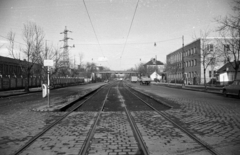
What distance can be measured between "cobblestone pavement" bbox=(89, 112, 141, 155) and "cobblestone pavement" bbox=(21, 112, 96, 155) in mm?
376

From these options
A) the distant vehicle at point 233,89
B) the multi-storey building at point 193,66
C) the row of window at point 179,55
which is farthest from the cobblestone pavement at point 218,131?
the row of window at point 179,55

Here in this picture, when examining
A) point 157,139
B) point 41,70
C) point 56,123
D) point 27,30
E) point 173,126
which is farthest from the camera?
point 41,70

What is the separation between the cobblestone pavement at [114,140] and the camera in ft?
13.9

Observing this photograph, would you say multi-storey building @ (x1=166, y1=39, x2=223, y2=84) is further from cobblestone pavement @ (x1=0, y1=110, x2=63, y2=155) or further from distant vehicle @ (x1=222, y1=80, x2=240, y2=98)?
cobblestone pavement @ (x1=0, y1=110, x2=63, y2=155)

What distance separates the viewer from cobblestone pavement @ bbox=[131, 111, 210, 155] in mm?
4299

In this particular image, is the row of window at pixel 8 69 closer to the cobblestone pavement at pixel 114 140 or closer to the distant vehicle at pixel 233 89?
the distant vehicle at pixel 233 89

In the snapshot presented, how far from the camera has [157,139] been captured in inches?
201

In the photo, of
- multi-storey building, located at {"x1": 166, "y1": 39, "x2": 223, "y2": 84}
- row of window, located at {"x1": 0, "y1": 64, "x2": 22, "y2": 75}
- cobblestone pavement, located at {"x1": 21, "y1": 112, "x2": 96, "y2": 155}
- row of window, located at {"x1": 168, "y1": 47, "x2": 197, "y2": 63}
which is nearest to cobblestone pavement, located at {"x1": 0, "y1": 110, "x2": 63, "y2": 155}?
cobblestone pavement, located at {"x1": 21, "y1": 112, "x2": 96, "y2": 155}

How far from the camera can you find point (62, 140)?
16.5ft

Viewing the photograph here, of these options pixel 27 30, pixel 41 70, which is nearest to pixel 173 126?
pixel 27 30

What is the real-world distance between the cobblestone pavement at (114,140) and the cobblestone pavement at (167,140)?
394 millimetres

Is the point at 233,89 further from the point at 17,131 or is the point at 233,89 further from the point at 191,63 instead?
the point at 191,63

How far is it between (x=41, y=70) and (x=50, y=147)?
95.5 ft

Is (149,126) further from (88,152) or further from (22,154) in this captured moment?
(22,154)
